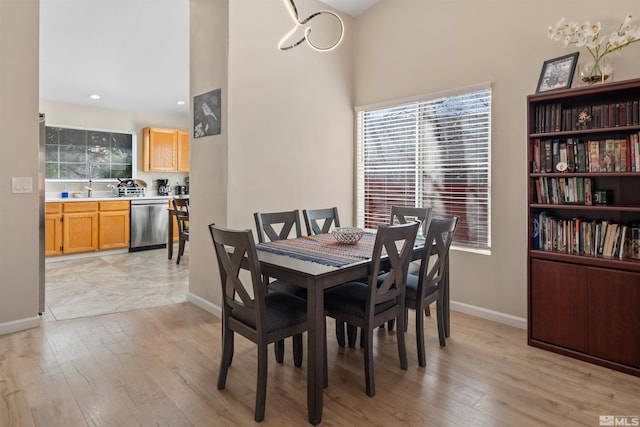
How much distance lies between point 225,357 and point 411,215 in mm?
2013

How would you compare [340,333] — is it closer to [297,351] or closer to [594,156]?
[297,351]

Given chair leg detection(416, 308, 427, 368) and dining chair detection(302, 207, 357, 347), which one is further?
dining chair detection(302, 207, 357, 347)

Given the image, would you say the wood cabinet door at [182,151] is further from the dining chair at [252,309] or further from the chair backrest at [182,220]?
the dining chair at [252,309]

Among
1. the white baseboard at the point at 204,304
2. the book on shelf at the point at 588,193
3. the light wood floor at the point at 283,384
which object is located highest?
the book on shelf at the point at 588,193

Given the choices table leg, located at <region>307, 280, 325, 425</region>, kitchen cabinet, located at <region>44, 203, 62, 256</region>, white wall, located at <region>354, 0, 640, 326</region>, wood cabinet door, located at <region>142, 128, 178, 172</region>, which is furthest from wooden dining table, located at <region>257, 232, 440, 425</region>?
wood cabinet door, located at <region>142, 128, 178, 172</region>

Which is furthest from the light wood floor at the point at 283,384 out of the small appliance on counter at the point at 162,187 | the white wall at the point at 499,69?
the small appliance on counter at the point at 162,187

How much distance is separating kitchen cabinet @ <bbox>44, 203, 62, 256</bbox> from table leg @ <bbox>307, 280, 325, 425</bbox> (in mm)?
5353

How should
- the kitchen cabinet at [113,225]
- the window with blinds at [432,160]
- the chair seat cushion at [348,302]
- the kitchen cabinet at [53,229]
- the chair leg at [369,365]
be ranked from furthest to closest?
the kitchen cabinet at [113,225], the kitchen cabinet at [53,229], the window with blinds at [432,160], the chair seat cushion at [348,302], the chair leg at [369,365]

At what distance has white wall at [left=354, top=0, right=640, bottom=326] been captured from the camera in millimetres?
2838

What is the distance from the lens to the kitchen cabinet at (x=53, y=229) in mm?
5465

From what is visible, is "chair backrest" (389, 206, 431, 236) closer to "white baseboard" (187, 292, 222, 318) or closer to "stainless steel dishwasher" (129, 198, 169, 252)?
"white baseboard" (187, 292, 222, 318)

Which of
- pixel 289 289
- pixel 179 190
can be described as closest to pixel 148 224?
pixel 179 190

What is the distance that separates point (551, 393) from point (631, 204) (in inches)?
54.8

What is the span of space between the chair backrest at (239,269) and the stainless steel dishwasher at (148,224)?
488cm
